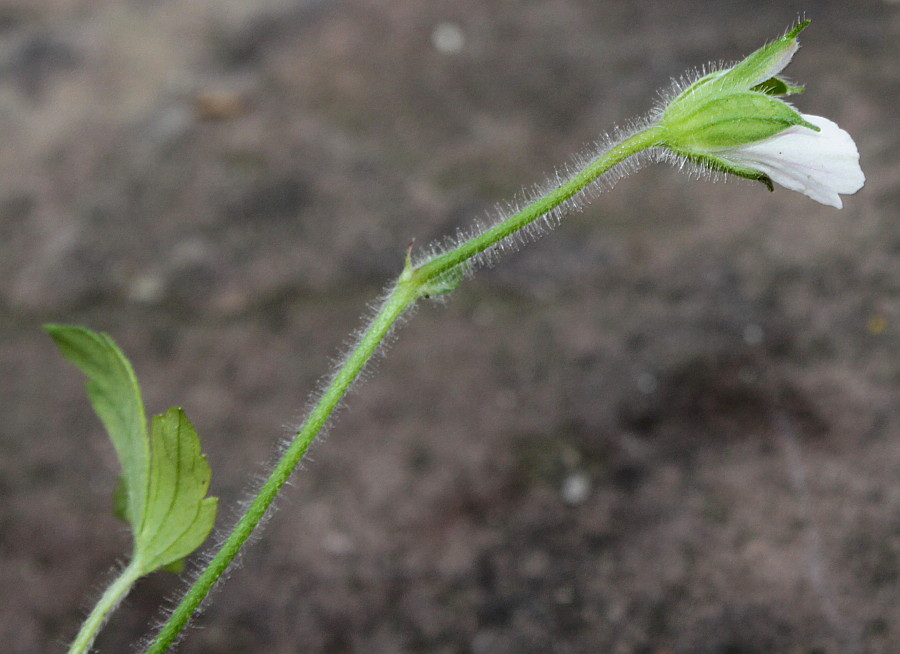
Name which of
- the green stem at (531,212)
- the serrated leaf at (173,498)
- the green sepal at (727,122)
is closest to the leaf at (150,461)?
the serrated leaf at (173,498)

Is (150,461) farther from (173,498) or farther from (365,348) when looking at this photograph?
(365,348)

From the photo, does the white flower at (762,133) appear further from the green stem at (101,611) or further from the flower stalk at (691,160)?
the green stem at (101,611)

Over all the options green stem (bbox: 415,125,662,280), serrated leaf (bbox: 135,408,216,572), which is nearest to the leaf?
serrated leaf (bbox: 135,408,216,572)

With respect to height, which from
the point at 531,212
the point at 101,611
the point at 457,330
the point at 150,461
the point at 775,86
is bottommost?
the point at 101,611

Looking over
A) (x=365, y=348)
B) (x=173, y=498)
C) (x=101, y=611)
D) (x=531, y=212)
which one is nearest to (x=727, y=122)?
Result: (x=531, y=212)

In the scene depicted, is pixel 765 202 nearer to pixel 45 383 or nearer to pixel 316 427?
pixel 316 427

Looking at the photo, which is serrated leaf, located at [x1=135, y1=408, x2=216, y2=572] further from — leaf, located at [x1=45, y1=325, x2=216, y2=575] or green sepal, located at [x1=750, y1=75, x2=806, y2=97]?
green sepal, located at [x1=750, y1=75, x2=806, y2=97]
